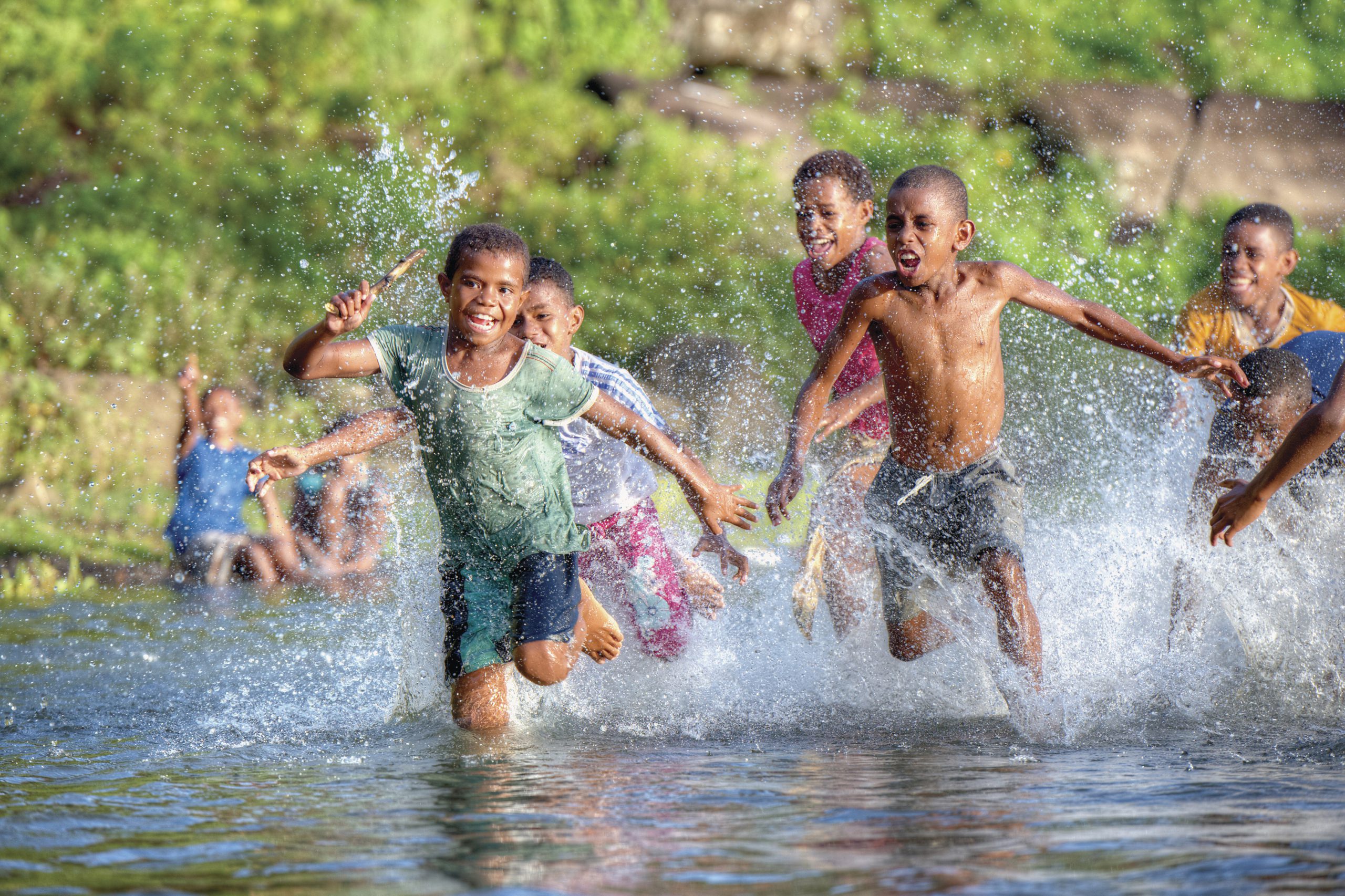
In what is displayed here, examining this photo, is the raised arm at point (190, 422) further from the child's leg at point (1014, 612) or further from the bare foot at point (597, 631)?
the child's leg at point (1014, 612)

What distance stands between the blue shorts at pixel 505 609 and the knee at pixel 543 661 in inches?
0.8

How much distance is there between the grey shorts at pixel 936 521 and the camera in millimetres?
4730

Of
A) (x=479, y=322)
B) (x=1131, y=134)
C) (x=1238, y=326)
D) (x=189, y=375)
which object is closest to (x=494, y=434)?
(x=479, y=322)

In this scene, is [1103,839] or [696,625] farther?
[696,625]

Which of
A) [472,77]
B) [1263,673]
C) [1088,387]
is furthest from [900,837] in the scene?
[472,77]

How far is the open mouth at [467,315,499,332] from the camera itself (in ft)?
14.3

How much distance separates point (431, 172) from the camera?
13.5m

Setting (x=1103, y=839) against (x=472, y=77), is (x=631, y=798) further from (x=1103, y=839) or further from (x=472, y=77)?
(x=472, y=77)

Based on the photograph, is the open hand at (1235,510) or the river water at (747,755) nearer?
the river water at (747,755)

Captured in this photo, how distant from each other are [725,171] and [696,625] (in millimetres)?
8083

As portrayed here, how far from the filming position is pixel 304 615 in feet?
24.7

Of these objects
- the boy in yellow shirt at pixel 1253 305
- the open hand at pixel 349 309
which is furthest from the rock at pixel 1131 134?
the open hand at pixel 349 309

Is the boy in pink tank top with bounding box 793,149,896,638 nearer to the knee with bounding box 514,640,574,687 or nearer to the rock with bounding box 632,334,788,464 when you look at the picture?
the knee with bounding box 514,640,574,687

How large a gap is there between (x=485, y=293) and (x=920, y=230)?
55.5 inches
